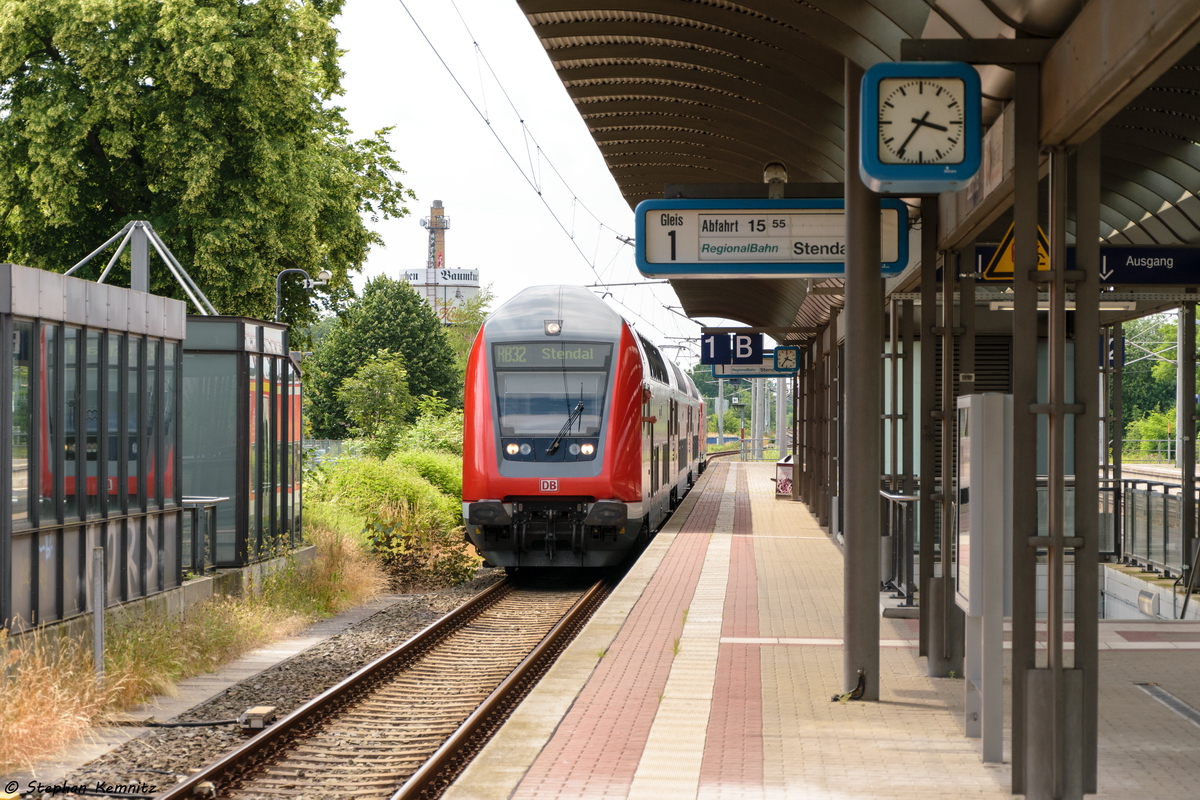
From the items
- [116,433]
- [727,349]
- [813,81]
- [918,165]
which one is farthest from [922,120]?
[727,349]

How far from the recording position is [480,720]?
812 cm

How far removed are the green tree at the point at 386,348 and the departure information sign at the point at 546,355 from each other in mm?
44040

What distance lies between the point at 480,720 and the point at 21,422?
3.66 meters

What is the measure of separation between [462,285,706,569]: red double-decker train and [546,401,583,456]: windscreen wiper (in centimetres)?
1

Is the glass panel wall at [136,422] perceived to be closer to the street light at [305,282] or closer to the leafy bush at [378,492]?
the leafy bush at [378,492]

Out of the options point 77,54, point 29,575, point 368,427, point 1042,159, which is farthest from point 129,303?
point 368,427

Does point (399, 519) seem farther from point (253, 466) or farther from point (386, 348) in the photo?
point (386, 348)

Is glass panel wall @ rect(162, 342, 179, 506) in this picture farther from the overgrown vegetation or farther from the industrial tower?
the industrial tower

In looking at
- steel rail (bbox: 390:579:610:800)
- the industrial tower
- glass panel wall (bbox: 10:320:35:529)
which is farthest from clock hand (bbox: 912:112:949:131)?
the industrial tower

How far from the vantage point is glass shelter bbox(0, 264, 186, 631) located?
8.24 meters

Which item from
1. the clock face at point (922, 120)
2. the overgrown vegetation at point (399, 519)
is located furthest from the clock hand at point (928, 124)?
the overgrown vegetation at point (399, 519)

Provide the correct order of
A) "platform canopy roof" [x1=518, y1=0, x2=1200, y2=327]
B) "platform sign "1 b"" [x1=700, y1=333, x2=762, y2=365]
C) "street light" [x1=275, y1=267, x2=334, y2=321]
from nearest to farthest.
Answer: "platform canopy roof" [x1=518, y1=0, x2=1200, y2=327]
"street light" [x1=275, y1=267, x2=334, y2=321]
"platform sign "1 b"" [x1=700, y1=333, x2=762, y2=365]

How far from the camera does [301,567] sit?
13672 millimetres

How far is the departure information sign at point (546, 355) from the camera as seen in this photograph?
15.2 meters
